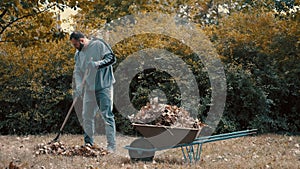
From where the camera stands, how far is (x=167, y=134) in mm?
5086

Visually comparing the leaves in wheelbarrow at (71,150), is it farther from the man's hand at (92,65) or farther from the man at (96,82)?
the man's hand at (92,65)

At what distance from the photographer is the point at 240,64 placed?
28.4 feet

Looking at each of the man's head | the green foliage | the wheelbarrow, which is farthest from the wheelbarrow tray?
the green foliage

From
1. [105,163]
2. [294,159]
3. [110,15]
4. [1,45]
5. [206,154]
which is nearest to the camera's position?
[105,163]

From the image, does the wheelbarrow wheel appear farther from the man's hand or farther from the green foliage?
the green foliage

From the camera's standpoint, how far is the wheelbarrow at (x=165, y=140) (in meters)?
5.05

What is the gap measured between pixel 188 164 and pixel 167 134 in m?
0.46

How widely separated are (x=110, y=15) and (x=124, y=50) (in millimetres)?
5902

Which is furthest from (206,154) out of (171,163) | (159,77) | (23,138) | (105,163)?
(23,138)

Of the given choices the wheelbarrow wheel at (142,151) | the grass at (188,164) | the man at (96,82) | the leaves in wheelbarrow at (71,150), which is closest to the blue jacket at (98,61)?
the man at (96,82)

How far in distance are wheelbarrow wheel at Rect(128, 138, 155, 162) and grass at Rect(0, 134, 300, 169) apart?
0.09 meters

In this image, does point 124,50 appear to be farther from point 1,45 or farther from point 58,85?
point 1,45

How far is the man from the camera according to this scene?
610 cm

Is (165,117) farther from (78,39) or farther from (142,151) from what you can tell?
(78,39)
